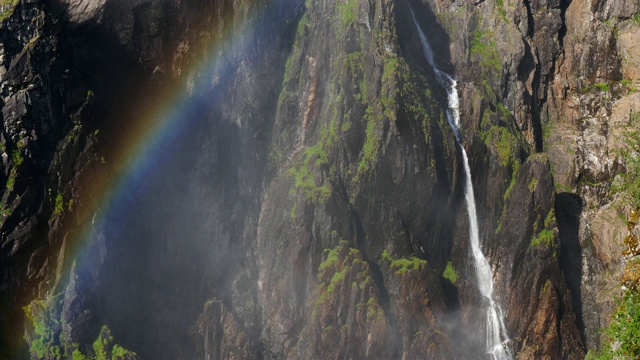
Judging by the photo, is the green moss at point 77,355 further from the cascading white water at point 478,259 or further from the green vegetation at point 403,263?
the cascading white water at point 478,259

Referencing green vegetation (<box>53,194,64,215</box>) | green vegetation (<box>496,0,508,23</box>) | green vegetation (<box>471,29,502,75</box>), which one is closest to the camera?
green vegetation (<box>53,194,64,215</box>)

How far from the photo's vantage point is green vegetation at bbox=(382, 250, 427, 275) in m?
48.7

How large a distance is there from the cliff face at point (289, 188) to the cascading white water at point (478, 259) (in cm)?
62

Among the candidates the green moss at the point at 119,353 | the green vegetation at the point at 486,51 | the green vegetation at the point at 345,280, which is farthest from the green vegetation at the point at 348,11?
the green moss at the point at 119,353

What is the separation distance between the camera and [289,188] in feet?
168

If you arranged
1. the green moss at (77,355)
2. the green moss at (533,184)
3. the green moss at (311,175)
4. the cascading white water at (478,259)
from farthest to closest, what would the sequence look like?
the green moss at (533,184), the green moss at (311,175), the cascading white water at (478,259), the green moss at (77,355)

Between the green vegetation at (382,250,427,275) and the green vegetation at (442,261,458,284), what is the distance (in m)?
3.16

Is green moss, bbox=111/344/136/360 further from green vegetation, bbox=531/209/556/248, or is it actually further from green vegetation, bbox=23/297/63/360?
green vegetation, bbox=531/209/556/248

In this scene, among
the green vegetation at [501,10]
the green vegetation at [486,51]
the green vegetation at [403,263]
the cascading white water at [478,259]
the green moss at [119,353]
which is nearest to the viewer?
the green moss at [119,353]

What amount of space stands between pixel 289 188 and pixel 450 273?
14891mm

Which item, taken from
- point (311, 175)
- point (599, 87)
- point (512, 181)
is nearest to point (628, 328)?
point (311, 175)

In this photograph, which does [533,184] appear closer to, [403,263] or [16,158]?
[403,263]

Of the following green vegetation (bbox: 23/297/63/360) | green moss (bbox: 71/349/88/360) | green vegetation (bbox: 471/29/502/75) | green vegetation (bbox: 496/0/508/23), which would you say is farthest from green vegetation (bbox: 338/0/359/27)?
green moss (bbox: 71/349/88/360)

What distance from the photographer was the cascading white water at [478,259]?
49500mm
